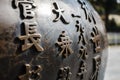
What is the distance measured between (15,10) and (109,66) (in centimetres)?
1229

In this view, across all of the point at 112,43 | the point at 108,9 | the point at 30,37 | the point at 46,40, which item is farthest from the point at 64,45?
the point at 108,9

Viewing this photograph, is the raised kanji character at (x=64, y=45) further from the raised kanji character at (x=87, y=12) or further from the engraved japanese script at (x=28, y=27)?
the raised kanji character at (x=87, y=12)

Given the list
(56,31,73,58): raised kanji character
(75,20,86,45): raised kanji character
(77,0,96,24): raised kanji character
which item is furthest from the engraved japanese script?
(77,0,96,24): raised kanji character

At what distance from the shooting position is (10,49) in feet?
8.75

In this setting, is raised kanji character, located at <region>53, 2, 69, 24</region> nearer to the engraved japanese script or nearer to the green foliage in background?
the engraved japanese script

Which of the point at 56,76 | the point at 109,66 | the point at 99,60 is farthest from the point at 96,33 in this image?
the point at 109,66

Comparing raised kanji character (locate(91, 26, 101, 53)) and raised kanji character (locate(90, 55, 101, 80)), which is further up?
raised kanji character (locate(91, 26, 101, 53))

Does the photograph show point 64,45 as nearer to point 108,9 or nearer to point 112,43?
point 112,43

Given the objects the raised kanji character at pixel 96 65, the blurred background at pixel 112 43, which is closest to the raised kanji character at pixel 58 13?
the raised kanji character at pixel 96 65

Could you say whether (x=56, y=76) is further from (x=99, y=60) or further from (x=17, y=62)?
(x=99, y=60)

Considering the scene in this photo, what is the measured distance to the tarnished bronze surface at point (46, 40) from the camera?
2.69 m

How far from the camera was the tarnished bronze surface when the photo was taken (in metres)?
2.69

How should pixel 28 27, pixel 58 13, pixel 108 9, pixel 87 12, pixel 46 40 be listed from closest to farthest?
1. pixel 28 27
2. pixel 46 40
3. pixel 58 13
4. pixel 87 12
5. pixel 108 9

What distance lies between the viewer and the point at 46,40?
284 centimetres
